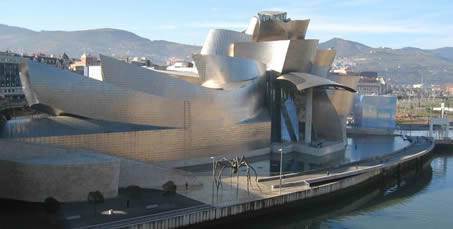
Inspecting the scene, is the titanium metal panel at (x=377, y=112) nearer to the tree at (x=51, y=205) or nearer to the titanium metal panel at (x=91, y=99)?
the titanium metal panel at (x=91, y=99)

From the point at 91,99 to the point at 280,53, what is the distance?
66.8 feet

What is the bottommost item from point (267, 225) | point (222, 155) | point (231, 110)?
point (267, 225)

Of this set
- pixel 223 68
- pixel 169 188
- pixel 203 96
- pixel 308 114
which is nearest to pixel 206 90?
pixel 203 96

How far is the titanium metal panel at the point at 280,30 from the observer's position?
160 ft

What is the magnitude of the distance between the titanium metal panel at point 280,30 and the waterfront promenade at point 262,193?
14.0m

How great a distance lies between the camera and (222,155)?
3869cm

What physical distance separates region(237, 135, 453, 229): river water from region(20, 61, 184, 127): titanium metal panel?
9744 millimetres

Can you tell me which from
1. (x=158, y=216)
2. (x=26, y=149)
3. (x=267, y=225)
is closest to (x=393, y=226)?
(x=267, y=225)

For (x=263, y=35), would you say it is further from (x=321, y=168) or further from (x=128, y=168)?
(x=128, y=168)

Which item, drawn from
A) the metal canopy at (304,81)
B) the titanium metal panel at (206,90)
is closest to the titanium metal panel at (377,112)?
the metal canopy at (304,81)

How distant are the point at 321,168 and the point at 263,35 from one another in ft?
52.1

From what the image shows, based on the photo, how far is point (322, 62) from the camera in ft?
170

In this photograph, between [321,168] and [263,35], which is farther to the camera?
[263,35]

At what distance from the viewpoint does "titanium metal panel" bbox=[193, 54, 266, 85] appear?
41156mm
